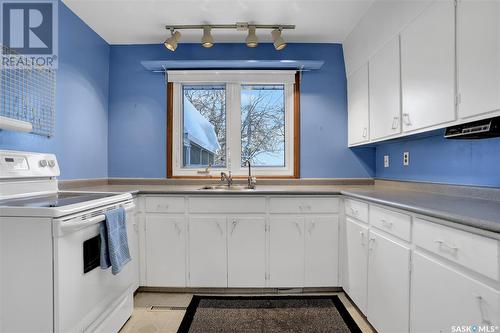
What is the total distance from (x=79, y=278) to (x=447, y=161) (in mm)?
2342

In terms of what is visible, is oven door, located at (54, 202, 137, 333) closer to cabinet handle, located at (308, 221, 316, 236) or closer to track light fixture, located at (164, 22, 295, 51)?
cabinet handle, located at (308, 221, 316, 236)

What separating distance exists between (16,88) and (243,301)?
2.20 m

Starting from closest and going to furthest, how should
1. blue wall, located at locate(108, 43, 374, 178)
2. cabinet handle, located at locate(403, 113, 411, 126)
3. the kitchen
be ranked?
the kitchen
cabinet handle, located at locate(403, 113, 411, 126)
blue wall, located at locate(108, 43, 374, 178)

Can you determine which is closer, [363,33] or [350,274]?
[350,274]

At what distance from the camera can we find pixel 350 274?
1964mm

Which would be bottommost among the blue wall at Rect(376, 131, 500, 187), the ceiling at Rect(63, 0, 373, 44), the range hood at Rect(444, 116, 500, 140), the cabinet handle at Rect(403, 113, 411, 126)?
the blue wall at Rect(376, 131, 500, 187)

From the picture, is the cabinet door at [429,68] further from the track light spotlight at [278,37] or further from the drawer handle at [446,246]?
the track light spotlight at [278,37]

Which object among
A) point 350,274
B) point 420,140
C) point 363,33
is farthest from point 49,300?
point 363,33

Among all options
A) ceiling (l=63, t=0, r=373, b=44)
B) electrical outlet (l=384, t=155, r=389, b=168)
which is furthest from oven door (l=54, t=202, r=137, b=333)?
electrical outlet (l=384, t=155, r=389, b=168)

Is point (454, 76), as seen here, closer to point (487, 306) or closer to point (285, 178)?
point (487, 306)

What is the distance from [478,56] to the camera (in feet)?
3.78

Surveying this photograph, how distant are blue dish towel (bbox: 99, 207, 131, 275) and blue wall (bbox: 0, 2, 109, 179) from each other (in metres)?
0.82

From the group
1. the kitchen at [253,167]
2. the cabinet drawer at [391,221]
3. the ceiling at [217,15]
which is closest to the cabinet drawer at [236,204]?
the kitchen at [253,167]

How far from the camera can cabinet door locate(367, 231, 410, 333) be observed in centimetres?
130
